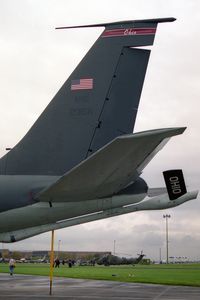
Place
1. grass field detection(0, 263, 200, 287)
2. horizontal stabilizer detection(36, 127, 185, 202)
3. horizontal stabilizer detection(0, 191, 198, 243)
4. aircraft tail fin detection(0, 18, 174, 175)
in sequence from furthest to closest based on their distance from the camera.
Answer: grass field detection(0, 263, 200, 287), horizontal stabilizer detection(0, 191, 198, 243), aircraft tail fin detection(0, 18, 174, 175), horizontal stabilizer detection(36, 127, 185, 202)

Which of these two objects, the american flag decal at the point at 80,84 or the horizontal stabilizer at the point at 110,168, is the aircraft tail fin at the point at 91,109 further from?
the horizontal stabilizer at the point at 110,168

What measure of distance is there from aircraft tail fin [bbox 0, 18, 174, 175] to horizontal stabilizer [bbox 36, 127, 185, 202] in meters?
1.19

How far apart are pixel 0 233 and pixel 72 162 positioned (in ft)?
9.25

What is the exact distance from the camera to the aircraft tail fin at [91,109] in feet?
36.6

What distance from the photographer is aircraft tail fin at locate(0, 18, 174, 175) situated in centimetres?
1116

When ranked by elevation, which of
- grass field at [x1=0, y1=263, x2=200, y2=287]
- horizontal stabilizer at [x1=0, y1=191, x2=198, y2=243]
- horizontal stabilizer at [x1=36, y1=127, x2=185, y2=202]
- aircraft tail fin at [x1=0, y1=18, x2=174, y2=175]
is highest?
aircraft tail fin at [x1=0, y1=18, x2=174, y2=175]

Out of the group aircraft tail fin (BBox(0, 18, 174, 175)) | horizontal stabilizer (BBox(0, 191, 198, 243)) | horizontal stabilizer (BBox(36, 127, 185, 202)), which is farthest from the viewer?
horizontal stabilizer (BBox(0, 191, 198, 243))

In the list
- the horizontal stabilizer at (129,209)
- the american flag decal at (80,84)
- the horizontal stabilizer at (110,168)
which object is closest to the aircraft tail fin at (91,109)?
the american flag decal at (80,84)

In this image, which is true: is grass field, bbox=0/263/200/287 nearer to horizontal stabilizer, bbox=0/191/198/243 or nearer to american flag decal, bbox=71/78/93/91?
horizontal stabilizer, bbox=0/191/198/243

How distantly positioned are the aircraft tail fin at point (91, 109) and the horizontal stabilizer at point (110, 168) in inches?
46.7

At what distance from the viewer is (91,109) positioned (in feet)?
37.1

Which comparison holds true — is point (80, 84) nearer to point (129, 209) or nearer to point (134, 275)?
point (129, 209)

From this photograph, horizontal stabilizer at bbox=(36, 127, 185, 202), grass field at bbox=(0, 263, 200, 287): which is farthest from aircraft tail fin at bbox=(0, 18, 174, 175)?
grass field at bbox=(0, 263, 200, 287)

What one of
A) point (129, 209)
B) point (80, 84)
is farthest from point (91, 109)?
point (129, 209)
